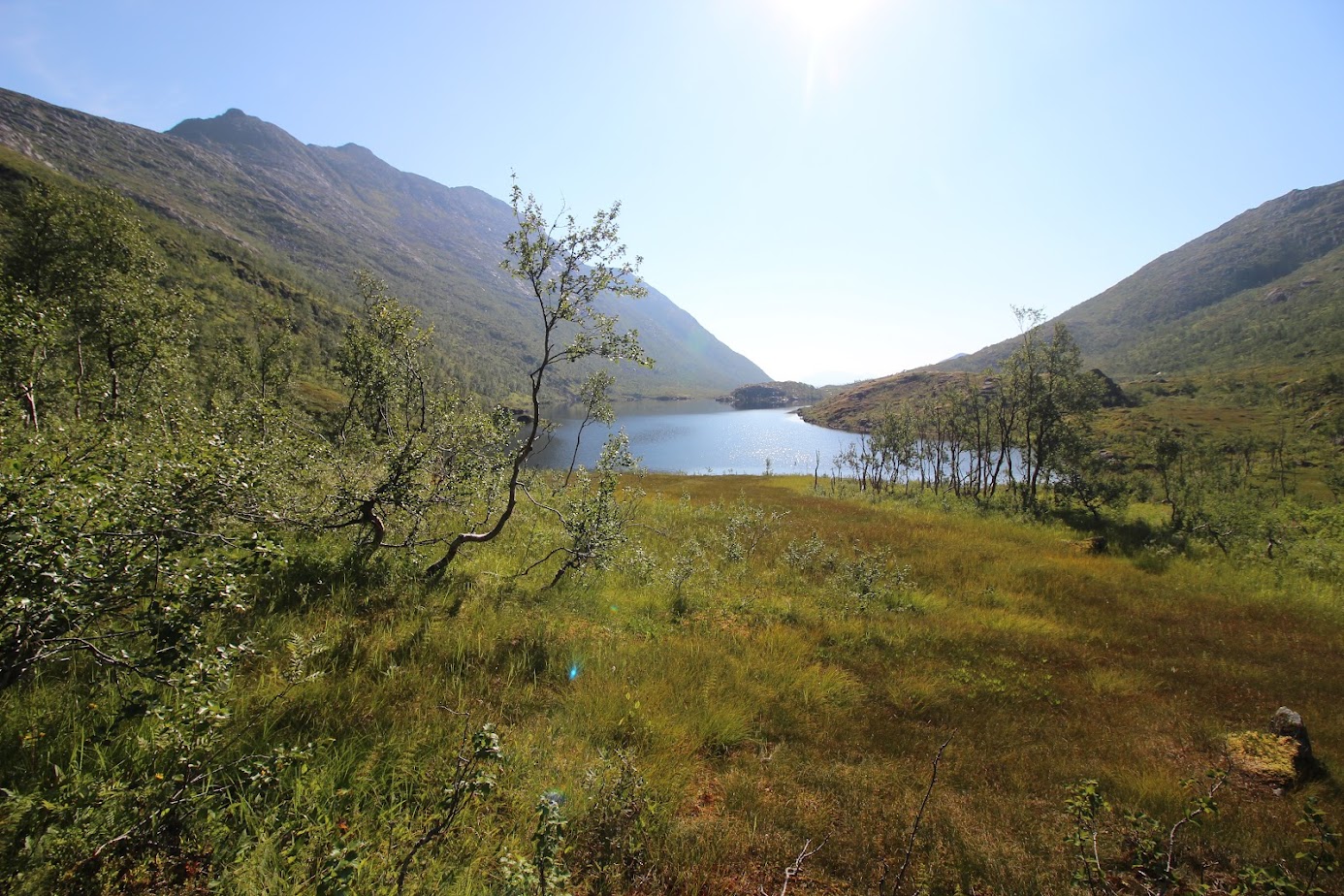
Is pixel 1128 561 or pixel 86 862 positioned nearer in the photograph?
pixel 86 862

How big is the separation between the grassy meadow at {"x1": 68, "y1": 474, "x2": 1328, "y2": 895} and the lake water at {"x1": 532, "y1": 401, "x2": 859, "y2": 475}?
61.3 meters

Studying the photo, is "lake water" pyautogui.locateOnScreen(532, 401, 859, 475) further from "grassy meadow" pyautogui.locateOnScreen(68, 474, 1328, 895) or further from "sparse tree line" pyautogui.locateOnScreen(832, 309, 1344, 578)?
"grassy meadow" pyautogui.locateOnScreen(68, 474, 1328, 895)

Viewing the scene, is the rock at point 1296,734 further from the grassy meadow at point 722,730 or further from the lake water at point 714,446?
the lake water at point 714,446

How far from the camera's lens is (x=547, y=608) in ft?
35.6

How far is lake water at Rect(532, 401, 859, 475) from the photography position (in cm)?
9894

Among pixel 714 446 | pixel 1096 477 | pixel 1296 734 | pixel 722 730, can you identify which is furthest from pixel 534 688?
pixel 714 446

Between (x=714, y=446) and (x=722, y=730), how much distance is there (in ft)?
405

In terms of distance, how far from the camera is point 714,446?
428 ft

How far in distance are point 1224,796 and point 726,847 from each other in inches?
328

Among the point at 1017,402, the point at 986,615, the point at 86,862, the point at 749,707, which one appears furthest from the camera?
the point at 1017,402

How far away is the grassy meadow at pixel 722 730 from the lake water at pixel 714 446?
61.3m

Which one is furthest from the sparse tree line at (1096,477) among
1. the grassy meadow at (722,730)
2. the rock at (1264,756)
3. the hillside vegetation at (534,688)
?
the rock at (1264,756)

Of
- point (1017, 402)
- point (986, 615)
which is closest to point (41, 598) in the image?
point (986, 615)

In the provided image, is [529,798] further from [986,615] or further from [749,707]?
[986,615]
